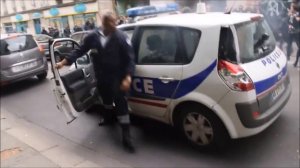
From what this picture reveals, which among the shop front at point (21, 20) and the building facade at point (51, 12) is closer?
the building facade at point (51, 12)

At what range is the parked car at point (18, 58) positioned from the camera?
7742 mm

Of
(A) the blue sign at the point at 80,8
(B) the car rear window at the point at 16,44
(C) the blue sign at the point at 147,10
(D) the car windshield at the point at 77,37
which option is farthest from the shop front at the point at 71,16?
(B) the car rear window at the point at 16,44

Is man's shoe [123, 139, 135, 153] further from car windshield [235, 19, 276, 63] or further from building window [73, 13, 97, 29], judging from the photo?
car windshield [235, 19, 276, 63]

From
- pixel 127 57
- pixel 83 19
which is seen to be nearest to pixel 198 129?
pixel 127 57

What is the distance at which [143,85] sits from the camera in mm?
4199

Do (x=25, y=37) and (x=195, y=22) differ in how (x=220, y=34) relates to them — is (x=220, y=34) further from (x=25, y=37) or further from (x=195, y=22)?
(x=25, y=37)

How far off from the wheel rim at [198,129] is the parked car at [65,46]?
1645 millimetres

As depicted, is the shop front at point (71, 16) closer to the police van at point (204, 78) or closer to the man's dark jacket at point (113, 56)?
the police van at point (204, 78)

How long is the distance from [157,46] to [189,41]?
1.50ft

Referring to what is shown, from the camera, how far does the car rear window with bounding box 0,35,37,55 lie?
7777 millimetres

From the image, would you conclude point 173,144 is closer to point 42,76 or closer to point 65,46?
point 65,46

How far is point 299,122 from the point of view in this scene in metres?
4.63

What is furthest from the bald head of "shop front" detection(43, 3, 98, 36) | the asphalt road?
the asphalt road

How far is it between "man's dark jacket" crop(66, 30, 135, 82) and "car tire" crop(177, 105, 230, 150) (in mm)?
825
